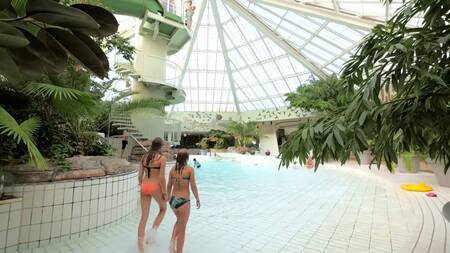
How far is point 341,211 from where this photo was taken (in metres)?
5.73

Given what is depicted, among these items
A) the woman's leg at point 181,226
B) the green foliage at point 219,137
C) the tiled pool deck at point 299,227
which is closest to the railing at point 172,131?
the tiled pool deck at point 299,227

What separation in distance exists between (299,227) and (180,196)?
90.5 inches

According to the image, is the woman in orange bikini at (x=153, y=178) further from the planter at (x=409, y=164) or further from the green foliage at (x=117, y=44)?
→ the planter at (x=409, y=164)

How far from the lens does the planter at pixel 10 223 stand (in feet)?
10.4

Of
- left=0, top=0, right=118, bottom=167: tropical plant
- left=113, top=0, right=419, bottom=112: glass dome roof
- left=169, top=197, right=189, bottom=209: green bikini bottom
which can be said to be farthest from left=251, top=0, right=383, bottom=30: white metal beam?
left=0, top=0, right=118, bottom=167: tropical plant

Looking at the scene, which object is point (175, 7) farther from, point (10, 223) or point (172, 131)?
point (10, 223)

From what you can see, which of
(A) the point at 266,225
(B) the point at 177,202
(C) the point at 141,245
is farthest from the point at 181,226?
(A) the point at 266,225

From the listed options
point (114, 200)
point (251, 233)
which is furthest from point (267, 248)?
point (114, 200)

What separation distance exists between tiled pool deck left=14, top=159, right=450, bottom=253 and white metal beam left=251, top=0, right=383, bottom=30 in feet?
28.1

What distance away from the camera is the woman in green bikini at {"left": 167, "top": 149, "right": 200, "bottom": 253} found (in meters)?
3.34

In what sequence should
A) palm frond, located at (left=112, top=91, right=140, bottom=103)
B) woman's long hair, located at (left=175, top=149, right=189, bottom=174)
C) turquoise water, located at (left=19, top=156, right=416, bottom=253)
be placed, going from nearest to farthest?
woman's long hair, located at (left=175, top=149, right=189, bottom=174) < turquoise water, located at (left=19, top=156, right=416, bottom=253) < palm frond, located at (left=112, top=91, right=140, bottom=103)

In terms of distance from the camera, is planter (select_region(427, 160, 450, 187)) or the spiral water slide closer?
planter (select_region(427, 160, 450, 187))

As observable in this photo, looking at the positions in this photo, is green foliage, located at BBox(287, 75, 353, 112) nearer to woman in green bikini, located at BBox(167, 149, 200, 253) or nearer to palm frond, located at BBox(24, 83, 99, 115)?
woman in green bikini, located at BBox(167, 149, 200, 253)

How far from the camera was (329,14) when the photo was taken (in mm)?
13359
